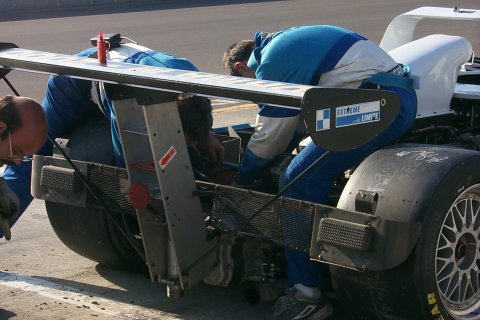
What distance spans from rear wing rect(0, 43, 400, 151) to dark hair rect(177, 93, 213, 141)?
533 millimetres

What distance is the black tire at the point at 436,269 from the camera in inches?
171

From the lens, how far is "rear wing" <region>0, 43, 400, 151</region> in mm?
3824

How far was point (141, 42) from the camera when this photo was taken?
58.7 feet

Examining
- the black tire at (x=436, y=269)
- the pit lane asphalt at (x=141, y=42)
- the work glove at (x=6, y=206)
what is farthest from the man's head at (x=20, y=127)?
the black tire at (x=436, y=269)

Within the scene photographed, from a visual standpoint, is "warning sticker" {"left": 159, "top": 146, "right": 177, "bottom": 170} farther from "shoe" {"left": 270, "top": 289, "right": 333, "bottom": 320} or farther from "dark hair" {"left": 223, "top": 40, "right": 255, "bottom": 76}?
"dark hair" {"left": 223, "top": 40, "right": 255, "bottom": 76}

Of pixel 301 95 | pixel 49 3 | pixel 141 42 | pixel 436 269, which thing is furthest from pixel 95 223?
pixel 49 3

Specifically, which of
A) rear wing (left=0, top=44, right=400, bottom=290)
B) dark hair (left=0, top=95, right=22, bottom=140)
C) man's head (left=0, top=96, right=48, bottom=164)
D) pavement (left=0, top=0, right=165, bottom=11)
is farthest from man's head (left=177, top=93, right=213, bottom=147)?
pavement (left=0, top=0, right=165, bottom=11)

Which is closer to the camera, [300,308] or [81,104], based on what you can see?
[300,308]

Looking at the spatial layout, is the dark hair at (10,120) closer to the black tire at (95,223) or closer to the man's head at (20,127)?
the man's head at (20,127)

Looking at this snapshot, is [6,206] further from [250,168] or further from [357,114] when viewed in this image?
[357,114]

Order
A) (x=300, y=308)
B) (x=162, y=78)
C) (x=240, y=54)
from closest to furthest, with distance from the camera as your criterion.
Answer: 1. (x=162, y=78)
2. (x=300, y=308)
3. (x=240, y=54)

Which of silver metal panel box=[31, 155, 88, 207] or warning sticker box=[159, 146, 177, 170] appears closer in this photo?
warning sticker box=[159, 146, 177, 170]

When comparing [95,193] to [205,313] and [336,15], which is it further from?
[336,15]

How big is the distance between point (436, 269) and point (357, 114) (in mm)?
963
